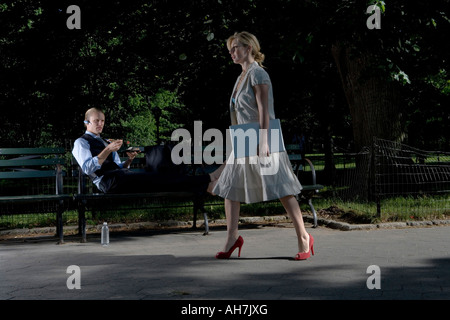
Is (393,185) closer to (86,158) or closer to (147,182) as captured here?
(147,182)

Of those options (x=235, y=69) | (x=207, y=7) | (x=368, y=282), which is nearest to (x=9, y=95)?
(x=235, y=69)

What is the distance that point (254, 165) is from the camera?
560cm

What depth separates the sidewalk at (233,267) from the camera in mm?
4426

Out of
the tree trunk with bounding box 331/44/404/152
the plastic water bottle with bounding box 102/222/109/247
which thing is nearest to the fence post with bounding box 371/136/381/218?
the tree trunk with bounding box 331/44/404/152

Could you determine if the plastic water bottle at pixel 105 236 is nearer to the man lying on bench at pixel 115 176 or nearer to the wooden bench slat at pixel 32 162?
the man lying on bench at pixel 115 176

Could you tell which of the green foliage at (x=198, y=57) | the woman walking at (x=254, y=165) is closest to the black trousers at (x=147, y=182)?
the woman walking at (x=254, y=165)

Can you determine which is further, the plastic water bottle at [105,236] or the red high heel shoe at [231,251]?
the plastic water bottle at [105,236]

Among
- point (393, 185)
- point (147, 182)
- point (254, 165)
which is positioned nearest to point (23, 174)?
point (147, 182)

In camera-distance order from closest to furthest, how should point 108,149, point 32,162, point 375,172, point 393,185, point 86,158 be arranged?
1. point 108,149
2. point 86,158
3. point 32,162
4. point 375,172
5. point 393,185

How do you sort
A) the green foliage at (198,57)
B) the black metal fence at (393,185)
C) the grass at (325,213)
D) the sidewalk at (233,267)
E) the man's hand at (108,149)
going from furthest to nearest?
1. the green foliage at (198,57)
2. the black metal fence at (393,185)
3. the grass at (325,213)
4. the man's hand at (108,149)
5. the sidewalk at (233,267)

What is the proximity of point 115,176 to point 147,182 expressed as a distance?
0.38 metres

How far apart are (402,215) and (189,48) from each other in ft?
22.1

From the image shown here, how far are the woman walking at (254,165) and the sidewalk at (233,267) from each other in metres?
0.55

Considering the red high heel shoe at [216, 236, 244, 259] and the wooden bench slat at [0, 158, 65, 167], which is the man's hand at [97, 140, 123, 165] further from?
the wooden bench slat at [0, 158, 65, 167]
